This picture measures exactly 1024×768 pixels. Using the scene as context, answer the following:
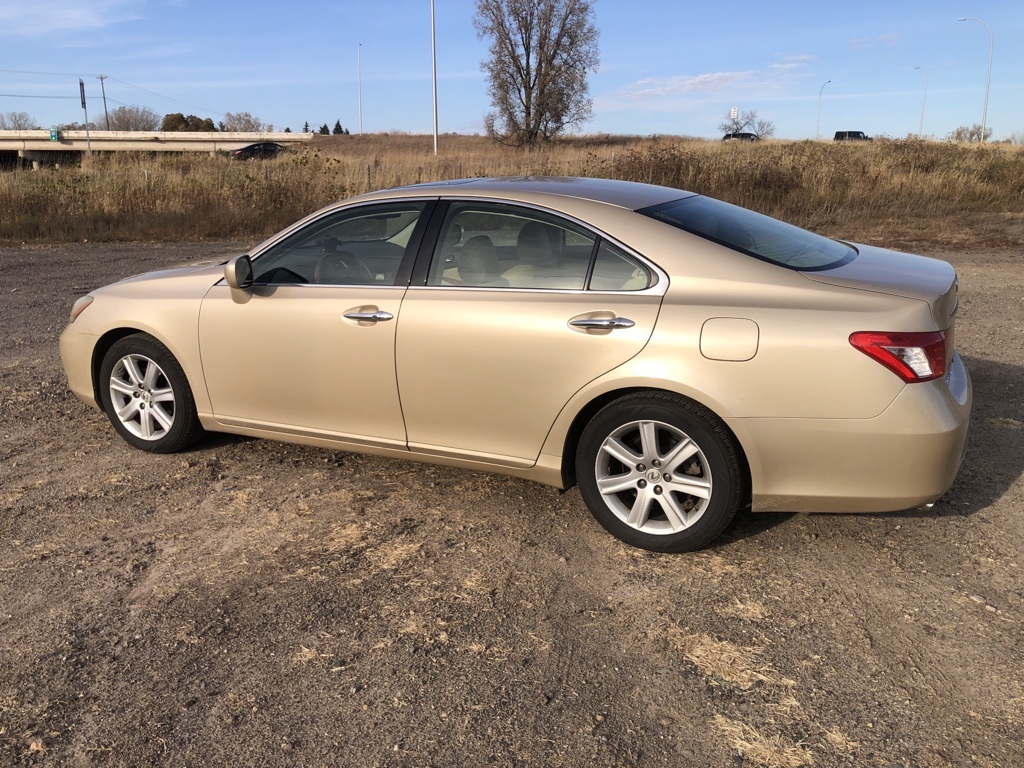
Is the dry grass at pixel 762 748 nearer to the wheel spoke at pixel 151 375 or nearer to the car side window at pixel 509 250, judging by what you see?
the car side window at pixel 509 250

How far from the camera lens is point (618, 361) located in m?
3.62

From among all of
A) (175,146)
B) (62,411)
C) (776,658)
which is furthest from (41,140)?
(776,658)

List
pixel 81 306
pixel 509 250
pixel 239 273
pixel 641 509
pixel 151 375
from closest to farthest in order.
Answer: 1. pixel 641 509
2. pixel 509 250
3. pixel 239 273
4. pixel 151 375
5. pixel 81 306

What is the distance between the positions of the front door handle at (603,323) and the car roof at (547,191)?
61 cm

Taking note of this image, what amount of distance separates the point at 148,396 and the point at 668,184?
51.0 ft

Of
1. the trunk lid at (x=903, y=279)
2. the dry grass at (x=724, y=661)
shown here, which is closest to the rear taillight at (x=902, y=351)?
the trunk lid at (x=903, y=279)

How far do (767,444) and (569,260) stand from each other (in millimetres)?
1214

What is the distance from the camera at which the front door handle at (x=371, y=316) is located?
4.15 m

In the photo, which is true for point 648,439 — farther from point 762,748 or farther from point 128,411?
point 128,411

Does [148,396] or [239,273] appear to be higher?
[239,273]

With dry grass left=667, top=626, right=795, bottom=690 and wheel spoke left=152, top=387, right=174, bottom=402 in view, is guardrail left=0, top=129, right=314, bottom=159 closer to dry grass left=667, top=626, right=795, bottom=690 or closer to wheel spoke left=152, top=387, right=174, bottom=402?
wheel spoke left=152, top=387, right=174, bottom=402

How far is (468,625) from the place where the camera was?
3.22m

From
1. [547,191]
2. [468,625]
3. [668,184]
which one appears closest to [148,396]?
[547,191]


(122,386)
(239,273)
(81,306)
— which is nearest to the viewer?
(239,273)
